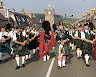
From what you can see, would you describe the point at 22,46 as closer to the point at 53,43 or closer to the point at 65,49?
the point at 65,49

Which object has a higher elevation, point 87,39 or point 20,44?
point 87,39

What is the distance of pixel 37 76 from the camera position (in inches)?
269

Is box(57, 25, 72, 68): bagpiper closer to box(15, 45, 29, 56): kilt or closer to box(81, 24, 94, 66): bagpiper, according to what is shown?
box(81, 24, 94, 66): bagpiper

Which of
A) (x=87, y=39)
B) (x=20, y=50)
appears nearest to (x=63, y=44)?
(x=87, y=39)

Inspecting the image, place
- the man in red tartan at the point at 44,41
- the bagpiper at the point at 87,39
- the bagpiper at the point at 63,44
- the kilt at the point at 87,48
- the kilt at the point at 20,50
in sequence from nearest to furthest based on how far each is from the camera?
1. the bagpiper at the point at 63,44
2. the kilt at the point at 20,50
3. the bagpiper at the point at 87,39
4. the kilt at the point at 87,48
5. the man in red tartan at the point at 44,41

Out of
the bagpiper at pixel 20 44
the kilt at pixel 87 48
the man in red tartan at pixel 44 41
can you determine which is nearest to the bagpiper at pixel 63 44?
the kilt at pixel 87 48

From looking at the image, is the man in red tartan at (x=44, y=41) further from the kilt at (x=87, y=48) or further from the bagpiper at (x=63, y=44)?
the kilt at (x=87, y=48)

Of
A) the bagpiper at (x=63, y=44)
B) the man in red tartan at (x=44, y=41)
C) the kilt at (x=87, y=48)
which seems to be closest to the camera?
the bagpiper at (x=63, y=44)

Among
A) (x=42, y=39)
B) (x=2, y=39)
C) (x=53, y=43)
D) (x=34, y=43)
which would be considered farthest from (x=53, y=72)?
(x=53, y=43)

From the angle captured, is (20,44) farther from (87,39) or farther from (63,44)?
(87,39)

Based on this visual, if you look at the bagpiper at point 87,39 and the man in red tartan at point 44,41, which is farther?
the man in red tartan at point 44,41

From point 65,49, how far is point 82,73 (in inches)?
56.2

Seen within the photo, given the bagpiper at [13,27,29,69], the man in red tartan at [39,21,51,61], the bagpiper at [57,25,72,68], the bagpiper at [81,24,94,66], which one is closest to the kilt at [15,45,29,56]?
the bagpiper at [13,27,29,69]

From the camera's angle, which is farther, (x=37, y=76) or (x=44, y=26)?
(x=44, y=26)
